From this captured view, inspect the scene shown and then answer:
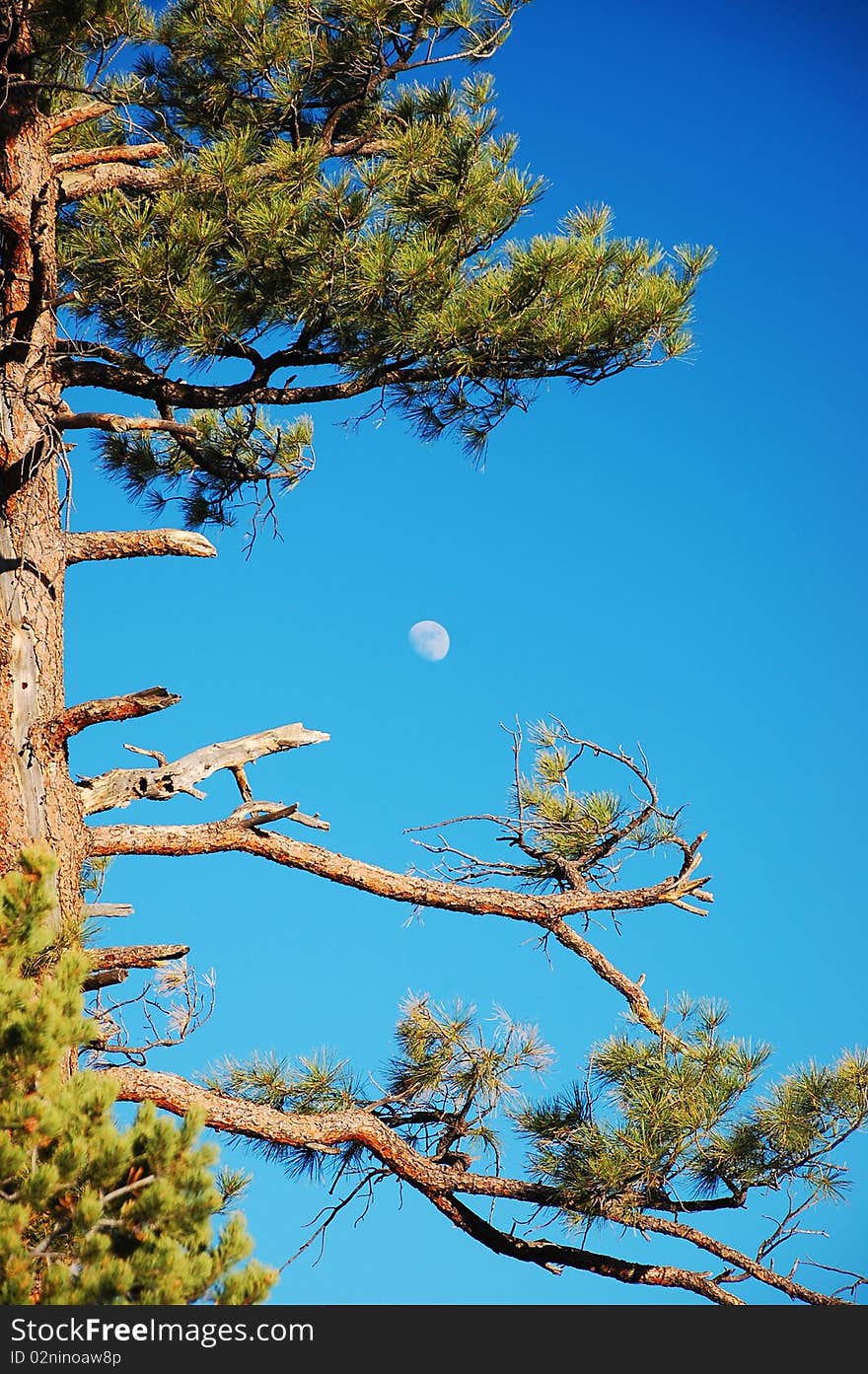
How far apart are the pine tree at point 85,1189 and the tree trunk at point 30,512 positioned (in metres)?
0.78

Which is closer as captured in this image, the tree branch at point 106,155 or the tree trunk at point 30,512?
the tree trunk at point 30,512

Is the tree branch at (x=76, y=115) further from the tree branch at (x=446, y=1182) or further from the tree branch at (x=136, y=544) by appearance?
the tree branch at (x=446, y=1182)

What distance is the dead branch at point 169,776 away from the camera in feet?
13.9

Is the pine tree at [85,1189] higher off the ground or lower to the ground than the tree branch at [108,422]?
lower

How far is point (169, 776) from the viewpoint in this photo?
4207mm

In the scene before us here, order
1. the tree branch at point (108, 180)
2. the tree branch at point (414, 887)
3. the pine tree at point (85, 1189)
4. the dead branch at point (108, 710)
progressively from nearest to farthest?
the pine tree at point (85, 1189), the dead branch at point (108, 710), the tree branch at point (414, 887), the tree branch at point (108, 180)

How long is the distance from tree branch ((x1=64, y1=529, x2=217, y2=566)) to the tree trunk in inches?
3.0

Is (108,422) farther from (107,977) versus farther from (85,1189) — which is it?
(85,1189)

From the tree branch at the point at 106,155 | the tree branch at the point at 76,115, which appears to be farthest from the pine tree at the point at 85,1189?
the tree branch at the point at 76,115

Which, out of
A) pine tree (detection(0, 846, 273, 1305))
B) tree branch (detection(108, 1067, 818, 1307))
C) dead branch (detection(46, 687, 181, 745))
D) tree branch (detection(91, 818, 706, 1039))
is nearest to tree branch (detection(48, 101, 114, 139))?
dead branch (detection(46, 687, 181, 745))

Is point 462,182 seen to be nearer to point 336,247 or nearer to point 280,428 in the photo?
point 336,247

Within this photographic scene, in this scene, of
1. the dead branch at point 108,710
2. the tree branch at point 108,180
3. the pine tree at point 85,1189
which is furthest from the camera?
the tree branch at point 108,180

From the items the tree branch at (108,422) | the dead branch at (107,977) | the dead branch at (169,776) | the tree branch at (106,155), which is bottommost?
the dead branch at (107,977)

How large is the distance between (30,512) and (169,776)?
3.36 feet
